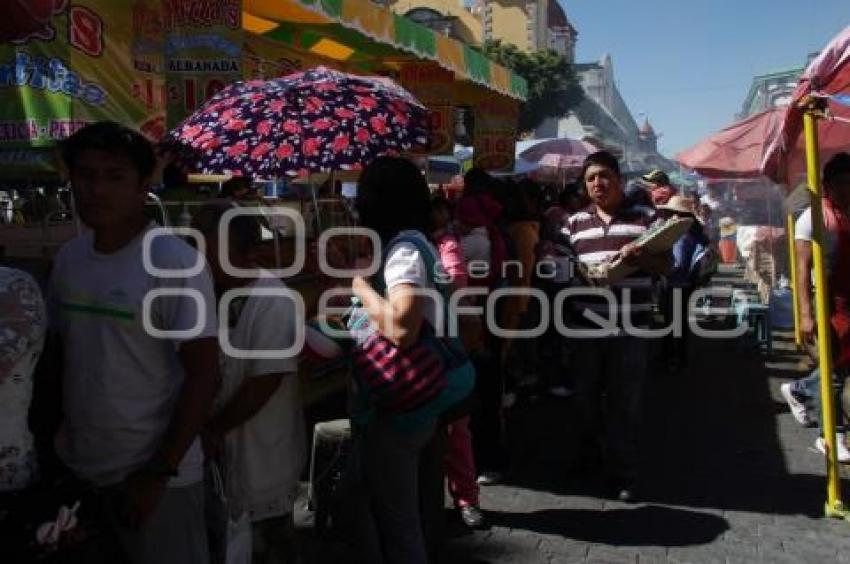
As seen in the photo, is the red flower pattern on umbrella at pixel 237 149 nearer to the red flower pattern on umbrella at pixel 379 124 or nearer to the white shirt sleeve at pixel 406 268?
the red flower pattern on umbrella at pixel 379 124

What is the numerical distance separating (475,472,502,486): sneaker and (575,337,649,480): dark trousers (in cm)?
64

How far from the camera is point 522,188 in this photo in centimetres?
573

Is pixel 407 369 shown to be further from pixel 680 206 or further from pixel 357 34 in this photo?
pixel 357 34

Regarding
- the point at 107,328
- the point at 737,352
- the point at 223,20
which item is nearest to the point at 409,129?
the point at 223,20

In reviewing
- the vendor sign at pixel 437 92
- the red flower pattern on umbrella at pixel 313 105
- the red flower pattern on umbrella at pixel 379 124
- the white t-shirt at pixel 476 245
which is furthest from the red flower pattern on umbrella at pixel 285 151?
the vendor sign at pixel 437 92

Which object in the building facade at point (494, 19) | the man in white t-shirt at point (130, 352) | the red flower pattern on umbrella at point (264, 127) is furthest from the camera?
the building facade at point (494, 19)

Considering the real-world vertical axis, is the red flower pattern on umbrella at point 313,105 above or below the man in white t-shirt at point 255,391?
above

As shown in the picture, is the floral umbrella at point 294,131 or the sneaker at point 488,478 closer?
the floral umbrella at point 294,131

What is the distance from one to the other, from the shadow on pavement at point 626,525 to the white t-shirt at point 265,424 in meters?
1.90

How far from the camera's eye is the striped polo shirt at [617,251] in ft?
14.9

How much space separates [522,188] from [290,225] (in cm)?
162

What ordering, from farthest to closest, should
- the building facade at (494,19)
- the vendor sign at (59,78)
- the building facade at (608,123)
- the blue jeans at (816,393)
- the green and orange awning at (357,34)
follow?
the building facade at (608,123) < the building facade at (494,19) < the green and orange awning at (357,34) < the vendor sign at (59,78) < the blue jeans at (816,393)

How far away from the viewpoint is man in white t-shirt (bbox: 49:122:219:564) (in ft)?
7.08

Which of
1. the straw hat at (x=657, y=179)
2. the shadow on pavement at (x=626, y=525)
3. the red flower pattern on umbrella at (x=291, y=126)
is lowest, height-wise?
the shadow on pavement at (x=626, y=525)
